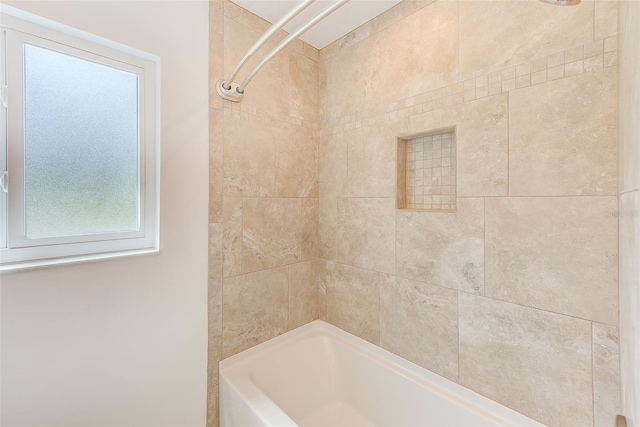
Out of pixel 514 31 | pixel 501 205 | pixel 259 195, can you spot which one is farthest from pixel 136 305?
pixel 514 31

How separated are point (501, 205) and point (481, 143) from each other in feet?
0.91

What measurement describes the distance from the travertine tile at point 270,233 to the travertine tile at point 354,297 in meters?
0.28

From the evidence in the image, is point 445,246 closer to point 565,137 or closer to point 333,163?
point 565,137

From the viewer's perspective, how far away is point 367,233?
1.58 m

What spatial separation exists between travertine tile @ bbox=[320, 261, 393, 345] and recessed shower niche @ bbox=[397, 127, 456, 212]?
1.52ft

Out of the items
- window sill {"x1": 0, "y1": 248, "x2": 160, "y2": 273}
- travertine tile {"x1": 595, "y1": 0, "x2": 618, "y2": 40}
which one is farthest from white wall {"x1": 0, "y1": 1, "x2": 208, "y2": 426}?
travertine tile {"x1": 595, "y1": 0, "x2": 618, "y2": 40}

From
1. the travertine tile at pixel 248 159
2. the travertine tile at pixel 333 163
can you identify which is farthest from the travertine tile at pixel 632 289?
the travertine tile at pixel 248 159

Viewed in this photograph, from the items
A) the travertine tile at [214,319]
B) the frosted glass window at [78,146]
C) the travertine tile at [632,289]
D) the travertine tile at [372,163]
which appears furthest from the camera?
the travertine tile at [372,163]

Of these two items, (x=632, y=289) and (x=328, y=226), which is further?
(x=328, y=226)

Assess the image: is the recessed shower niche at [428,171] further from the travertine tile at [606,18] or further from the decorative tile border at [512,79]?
the travertine tile at [606,18]

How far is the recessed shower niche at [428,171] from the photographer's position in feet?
4.36

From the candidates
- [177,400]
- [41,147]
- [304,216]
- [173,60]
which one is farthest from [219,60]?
[177,400]

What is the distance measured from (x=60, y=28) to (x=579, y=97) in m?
1.89

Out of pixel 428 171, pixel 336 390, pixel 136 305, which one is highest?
pixel 428 171
